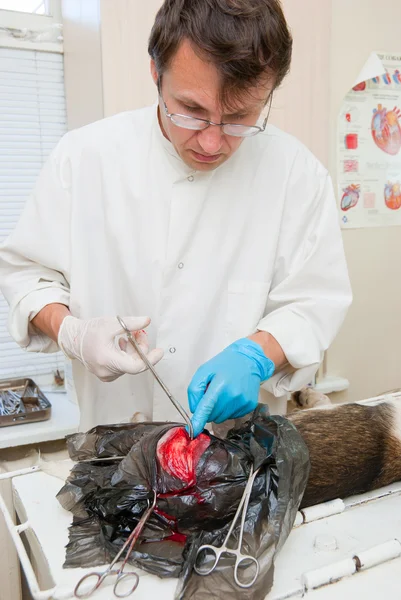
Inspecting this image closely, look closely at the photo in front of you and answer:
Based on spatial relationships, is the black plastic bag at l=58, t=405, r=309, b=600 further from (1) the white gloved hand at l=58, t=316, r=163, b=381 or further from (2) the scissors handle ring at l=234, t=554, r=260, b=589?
(1) the white gloved hand at l=58, t=316, r=163, b=381

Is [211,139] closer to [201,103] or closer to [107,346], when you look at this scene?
[201,103]

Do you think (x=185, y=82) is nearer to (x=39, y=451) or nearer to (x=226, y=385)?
(x=226, y=385)

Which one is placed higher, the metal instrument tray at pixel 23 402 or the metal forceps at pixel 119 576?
the metal forceps at pixel 119 576

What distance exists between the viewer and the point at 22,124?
251cm

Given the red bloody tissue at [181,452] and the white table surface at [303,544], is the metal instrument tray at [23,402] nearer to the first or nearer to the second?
the white table surface at [303,544]

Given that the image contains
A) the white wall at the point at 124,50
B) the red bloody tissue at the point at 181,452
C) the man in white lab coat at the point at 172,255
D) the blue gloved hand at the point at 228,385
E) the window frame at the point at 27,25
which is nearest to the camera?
the red bloody tissue at the point at 181,452

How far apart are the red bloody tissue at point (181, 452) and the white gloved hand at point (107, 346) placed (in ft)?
0.62

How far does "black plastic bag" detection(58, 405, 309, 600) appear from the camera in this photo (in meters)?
0.92

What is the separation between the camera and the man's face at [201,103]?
1113mm

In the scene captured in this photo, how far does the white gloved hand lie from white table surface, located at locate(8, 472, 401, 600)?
27 cm

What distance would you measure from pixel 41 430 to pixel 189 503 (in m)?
1.29

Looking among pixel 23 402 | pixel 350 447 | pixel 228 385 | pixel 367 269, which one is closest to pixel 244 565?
pixel 228 385

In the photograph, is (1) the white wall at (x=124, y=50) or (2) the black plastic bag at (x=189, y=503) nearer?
(2) the black plastic bag at (x=189, y=503)

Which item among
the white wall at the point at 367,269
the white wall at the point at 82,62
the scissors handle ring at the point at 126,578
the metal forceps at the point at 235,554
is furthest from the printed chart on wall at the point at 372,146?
the scissors handle ring at the point at 126,578
